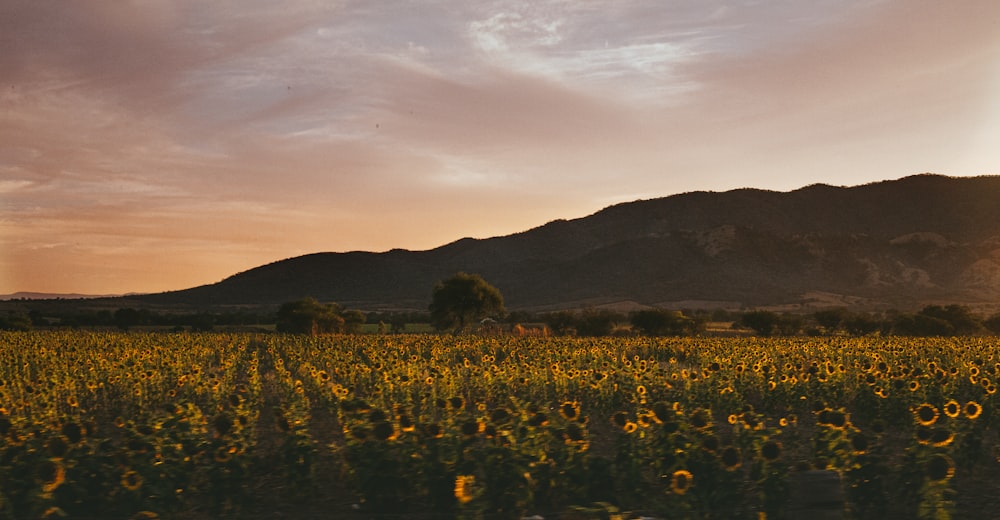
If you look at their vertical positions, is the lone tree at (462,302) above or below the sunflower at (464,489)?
above

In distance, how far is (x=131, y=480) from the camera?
9602mm

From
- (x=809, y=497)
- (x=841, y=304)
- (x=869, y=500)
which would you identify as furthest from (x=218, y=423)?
(x=841, y=304)

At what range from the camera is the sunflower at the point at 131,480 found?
9547mm

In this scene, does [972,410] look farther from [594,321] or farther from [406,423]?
[594,321]

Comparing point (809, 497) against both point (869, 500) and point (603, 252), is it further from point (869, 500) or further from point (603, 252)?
point (603, 252)

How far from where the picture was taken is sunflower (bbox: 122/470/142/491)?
9.55 metres

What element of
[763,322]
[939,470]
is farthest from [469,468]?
[763,322]

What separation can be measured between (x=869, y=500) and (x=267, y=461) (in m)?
7.60

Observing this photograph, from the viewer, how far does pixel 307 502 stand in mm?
10836

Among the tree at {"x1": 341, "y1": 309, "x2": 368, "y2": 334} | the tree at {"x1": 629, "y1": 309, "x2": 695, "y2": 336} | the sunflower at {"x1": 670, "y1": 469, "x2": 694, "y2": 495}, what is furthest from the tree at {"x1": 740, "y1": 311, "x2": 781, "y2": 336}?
the sunflower at {"x1": 670, "y1": 469, "x2": 694, "y2": 495}

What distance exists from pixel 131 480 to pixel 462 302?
238 ft

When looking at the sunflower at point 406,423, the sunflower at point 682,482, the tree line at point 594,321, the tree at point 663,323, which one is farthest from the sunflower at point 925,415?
the tree at point 663,323

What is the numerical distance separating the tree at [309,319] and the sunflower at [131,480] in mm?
65532

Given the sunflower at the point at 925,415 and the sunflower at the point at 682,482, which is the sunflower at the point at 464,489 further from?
the sunflower at the point at 925,415
